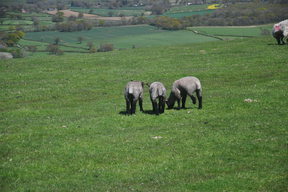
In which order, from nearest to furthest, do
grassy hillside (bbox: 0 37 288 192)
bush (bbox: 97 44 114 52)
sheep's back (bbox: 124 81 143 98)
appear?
1. grassy hillside (bbox: 0 37 288 192)
2. sheep's back (bbox: 124 81 143 98)
3. bush (bbox: 97 44 114 52)

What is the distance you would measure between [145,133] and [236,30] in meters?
51.3

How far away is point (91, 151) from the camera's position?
58.1 ft

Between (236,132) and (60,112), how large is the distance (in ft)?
34.9

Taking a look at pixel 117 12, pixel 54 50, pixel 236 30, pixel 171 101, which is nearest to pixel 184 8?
pixel 117 12

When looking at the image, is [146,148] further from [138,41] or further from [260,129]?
[138,41]

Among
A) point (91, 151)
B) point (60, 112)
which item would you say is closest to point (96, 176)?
point (91, 151)

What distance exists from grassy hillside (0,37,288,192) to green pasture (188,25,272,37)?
25947mm

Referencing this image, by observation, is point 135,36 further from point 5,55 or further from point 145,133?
point 145,133

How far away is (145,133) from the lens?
65.4 ft

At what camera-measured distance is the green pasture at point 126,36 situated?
67.8 meters

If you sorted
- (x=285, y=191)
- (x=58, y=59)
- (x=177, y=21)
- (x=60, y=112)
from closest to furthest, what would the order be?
(x=285, y=191), (x=60, y=112), (x=58, y=59), (x=177, y=21)

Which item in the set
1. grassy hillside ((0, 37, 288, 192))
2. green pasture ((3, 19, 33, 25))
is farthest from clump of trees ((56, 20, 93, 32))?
grassy hillside ((0, 37, 288, 192))

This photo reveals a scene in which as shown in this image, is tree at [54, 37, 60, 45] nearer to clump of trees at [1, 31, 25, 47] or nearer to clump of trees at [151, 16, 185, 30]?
clump of trees at [1, 31, 25, 47]

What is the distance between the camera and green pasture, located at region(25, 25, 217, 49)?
67.8 m
